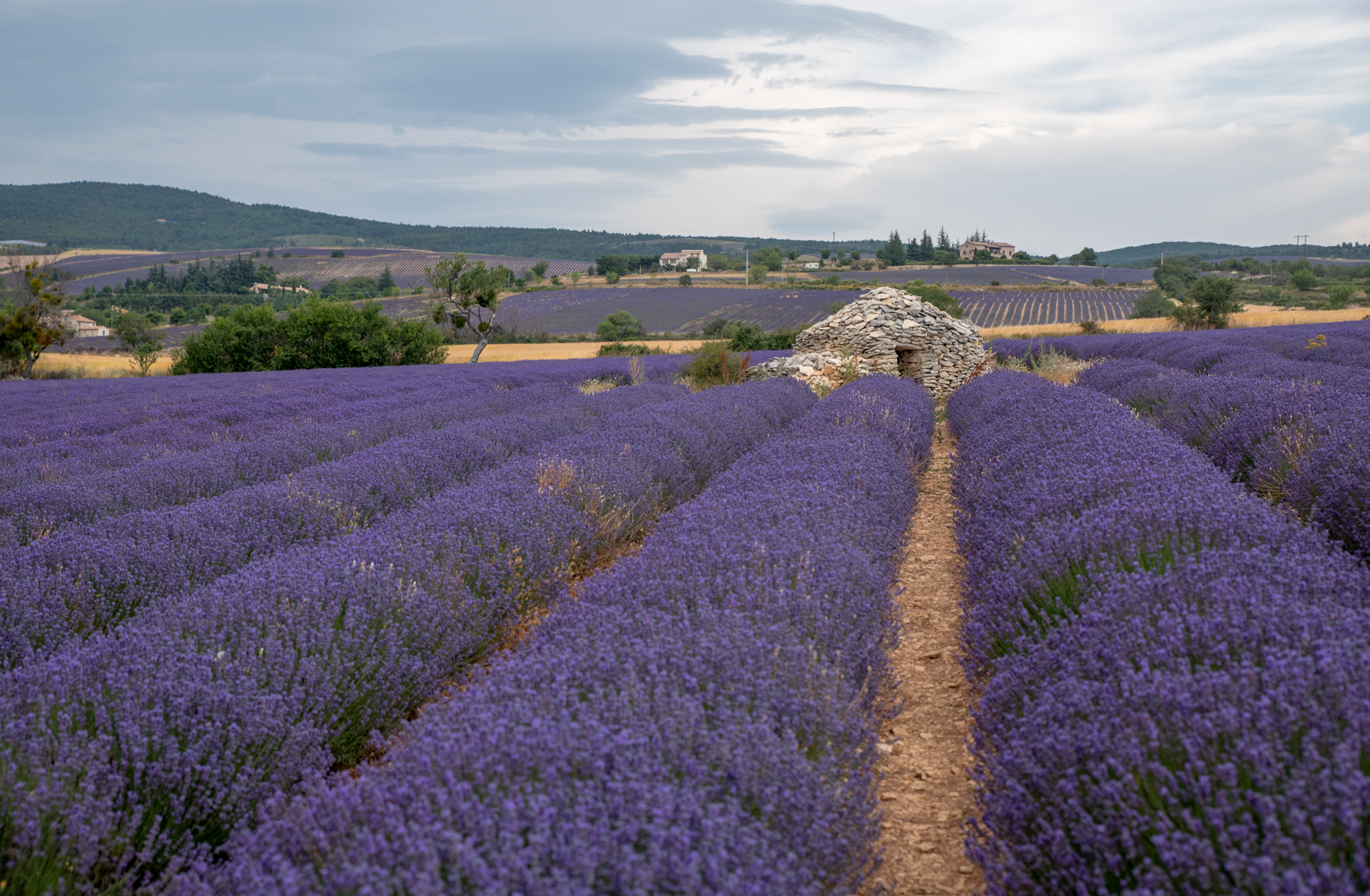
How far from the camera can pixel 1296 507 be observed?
3883 mm

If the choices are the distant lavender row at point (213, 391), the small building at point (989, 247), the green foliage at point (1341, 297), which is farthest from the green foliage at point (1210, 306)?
the small building at point (989, 247)

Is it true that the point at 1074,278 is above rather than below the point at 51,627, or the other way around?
above

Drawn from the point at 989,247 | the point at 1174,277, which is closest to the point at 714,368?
the point at 1174,277

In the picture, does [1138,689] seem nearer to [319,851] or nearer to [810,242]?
[319,851]

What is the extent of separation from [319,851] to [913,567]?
3.92m

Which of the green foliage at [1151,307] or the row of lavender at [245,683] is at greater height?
the green foliage at [1151,307]

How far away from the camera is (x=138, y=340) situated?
31859 mm

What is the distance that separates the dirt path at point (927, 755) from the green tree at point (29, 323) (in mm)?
25911

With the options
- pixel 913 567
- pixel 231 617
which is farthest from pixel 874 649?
pixel 913 567

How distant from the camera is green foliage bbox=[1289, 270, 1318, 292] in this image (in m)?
47.6

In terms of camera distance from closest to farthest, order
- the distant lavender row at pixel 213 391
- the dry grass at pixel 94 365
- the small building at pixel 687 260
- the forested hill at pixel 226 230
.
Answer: the distant lavender row at pixel 213 391 → the dry grass at pixel 94 365 → the small building at pixel 687 260 → the forested hill at pixel 226 230

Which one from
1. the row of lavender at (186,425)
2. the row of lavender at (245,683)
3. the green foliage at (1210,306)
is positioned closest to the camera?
the row of lavender at (245,683)

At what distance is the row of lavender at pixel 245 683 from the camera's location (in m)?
1.60

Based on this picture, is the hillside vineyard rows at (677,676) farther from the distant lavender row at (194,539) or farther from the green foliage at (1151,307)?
the green foliage at (1151,307)
